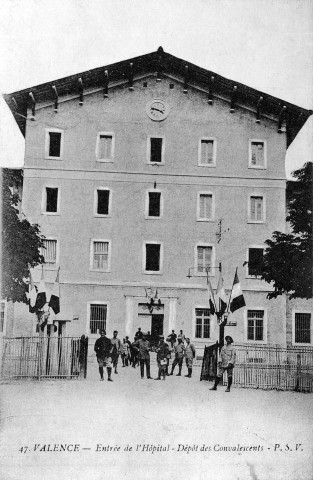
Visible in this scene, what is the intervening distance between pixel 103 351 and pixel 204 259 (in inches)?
92.7

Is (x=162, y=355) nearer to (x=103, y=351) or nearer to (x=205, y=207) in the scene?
(x=103, y=351)

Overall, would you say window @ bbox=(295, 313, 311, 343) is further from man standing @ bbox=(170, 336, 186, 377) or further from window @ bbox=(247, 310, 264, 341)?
man standing @ bbox=(170, 336, 186, 377)

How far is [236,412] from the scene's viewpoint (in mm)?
9156

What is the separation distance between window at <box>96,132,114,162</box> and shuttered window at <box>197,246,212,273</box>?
7.36 ft

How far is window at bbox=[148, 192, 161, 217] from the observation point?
10664 mm

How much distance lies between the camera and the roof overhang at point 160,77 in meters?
9.68

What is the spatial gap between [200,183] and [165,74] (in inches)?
80.7

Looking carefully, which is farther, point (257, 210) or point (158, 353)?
point (158, 353)

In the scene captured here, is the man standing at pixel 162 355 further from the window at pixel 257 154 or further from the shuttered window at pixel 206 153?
the window at pixel 257 154

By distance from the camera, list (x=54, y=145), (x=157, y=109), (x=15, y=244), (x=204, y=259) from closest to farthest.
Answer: (x=15, y=244), (x=54, y=145), (x=204, y=259), (x=157, y=109)

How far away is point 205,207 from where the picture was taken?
1085cm

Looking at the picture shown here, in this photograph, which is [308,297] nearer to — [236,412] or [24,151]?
[236,412]

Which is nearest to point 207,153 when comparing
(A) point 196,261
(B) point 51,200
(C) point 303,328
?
(A) point 196,261

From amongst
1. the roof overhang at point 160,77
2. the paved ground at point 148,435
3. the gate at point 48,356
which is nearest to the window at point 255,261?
the roof overhang at point 160,77
